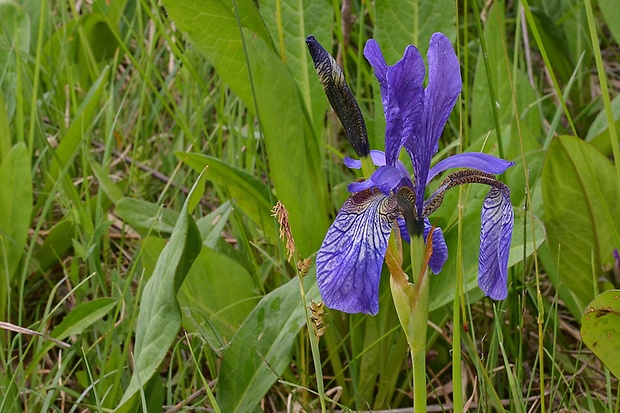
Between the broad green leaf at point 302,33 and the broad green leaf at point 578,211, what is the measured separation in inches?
18.1

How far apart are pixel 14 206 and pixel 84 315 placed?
15.7 inches

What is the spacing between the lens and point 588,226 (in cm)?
148

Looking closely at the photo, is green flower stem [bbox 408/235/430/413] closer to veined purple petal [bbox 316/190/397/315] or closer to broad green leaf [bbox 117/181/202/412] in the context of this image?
veined purple petal [bbox 316/190/397/315]

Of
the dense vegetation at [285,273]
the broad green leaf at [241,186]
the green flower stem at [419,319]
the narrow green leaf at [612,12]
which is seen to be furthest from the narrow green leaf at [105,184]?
the narrow green leaf at [612,12]

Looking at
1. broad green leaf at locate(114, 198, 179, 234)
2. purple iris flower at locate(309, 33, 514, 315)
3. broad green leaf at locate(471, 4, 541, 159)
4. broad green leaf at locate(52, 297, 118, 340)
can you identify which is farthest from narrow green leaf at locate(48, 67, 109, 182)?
purple iris flower at locate(309, 33, 514, 315)

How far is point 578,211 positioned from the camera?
1.45m

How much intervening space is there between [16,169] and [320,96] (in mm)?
616

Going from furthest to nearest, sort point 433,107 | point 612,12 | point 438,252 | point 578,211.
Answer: point 612,12 < point 578,211 < point 438,252 < point 433,107

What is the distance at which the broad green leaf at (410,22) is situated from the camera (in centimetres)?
146

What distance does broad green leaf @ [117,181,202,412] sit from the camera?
1090 millimetres

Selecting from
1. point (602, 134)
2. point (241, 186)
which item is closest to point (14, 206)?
point (241, 186)

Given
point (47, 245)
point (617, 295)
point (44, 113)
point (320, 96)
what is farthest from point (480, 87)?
point (44, 113)

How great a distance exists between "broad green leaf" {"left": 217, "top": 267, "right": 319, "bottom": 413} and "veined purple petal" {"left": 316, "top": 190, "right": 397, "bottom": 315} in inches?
15.9

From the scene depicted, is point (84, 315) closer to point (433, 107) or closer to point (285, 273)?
point (285, 273)
